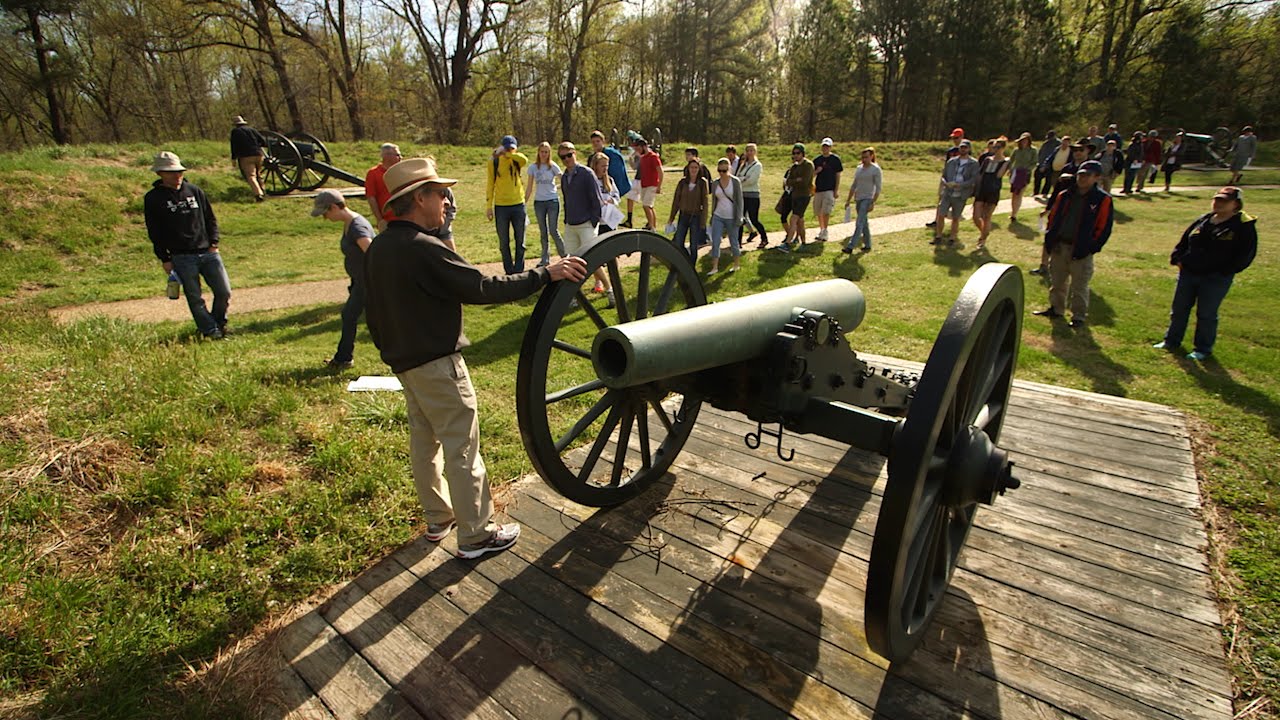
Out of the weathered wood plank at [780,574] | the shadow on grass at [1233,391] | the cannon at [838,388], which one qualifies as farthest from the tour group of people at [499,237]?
the weathered wood plank at [780,574]

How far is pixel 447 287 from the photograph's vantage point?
2572mm

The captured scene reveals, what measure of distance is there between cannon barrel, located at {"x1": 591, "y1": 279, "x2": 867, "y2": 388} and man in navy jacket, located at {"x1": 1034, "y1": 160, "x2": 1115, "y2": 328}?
18.7ft

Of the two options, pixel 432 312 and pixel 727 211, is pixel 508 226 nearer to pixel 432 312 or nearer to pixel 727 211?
pixel 727 211

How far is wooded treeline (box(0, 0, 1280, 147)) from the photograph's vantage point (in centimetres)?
2809

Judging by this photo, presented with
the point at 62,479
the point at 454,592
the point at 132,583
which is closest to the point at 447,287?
the point at 454,592

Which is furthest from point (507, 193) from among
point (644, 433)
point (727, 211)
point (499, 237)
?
point (644, 433)

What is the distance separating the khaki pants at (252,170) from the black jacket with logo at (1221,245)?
1574 centimetres

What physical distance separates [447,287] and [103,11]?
104 ft

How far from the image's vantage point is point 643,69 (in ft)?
160

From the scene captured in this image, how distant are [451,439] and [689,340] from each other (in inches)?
48.2

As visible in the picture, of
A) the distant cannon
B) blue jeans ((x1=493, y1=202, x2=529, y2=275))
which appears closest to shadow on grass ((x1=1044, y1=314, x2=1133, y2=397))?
blue jeans ((x1=493, y1=202, x2=529, y2=275))

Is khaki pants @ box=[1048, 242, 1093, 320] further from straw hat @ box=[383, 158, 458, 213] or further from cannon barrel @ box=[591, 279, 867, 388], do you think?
straw hat @ box=[383, 158, 458, 213]

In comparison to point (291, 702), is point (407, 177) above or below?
Result: above

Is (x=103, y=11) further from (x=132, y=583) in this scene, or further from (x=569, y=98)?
(x=132, y=583)
